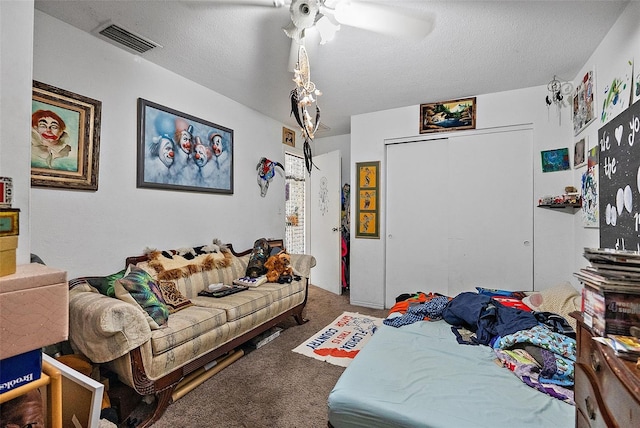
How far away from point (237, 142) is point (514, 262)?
3.51 meters

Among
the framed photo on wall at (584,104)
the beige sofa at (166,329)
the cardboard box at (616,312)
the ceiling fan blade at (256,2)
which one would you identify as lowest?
the beige sofa at (166,329)

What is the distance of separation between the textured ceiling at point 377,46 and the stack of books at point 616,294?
1.77 meters

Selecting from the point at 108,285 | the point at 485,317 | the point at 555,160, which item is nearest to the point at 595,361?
the point at 485,317

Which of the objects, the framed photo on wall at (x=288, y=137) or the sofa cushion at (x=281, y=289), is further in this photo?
the framed photo on wall at (x=288, y=137)

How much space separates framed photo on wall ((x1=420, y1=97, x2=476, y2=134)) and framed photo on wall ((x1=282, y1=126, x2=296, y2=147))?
2002mm

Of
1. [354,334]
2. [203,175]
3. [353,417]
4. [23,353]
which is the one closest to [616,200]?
[353,417]

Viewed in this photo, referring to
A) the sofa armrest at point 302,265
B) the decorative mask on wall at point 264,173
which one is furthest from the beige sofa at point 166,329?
the decorative mask on wall at point 264,173

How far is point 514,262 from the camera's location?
10.5ft

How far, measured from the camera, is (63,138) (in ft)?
6.60

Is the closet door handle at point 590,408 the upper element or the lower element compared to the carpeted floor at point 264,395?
upper

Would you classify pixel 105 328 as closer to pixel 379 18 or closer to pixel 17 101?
pixel 17 101

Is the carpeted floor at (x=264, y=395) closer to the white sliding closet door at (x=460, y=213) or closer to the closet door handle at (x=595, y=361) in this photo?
the closet door handle at (x=595, y=361)

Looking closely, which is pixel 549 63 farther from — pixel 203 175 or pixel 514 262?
pixel 203 175

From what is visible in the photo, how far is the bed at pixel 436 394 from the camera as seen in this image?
1.09 meters
